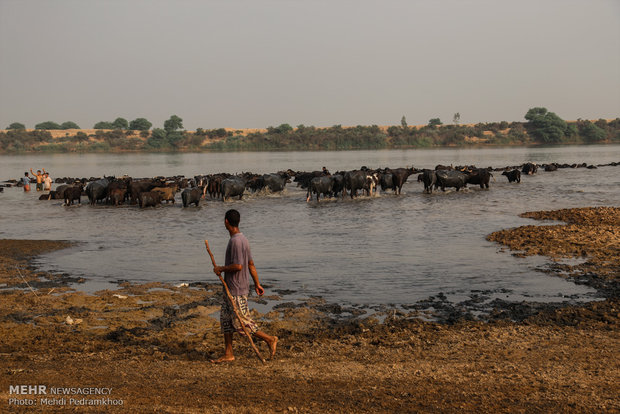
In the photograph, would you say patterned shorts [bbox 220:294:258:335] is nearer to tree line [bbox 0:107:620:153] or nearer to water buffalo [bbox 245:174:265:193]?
water buffalo [bbox 245:174:265:193]

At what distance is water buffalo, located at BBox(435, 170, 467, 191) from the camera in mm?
30391

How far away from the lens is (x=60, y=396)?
5.37m

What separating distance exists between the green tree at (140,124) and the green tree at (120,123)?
2.75 m

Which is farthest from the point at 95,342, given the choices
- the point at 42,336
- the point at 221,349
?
the point at 221,349

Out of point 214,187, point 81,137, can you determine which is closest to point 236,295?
point 214,187

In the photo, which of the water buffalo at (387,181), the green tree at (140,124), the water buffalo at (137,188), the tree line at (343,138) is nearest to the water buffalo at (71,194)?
the water buffalo at (137,188)

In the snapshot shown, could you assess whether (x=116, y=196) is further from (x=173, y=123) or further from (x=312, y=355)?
(x=173, y=123)

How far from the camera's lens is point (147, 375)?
6.10 m

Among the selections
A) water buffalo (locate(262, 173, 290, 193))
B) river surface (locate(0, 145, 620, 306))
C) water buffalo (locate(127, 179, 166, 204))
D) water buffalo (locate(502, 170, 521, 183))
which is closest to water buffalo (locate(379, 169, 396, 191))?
river surface (locate(0, 145, 620, 306))

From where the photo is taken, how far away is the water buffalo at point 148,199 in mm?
25016

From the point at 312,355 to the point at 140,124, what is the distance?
159m

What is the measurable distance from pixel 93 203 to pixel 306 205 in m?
10.0

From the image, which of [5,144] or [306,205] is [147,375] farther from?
[5,144]

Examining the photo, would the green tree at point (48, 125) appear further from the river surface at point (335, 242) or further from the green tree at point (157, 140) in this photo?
the river surface at point (335, 242)
